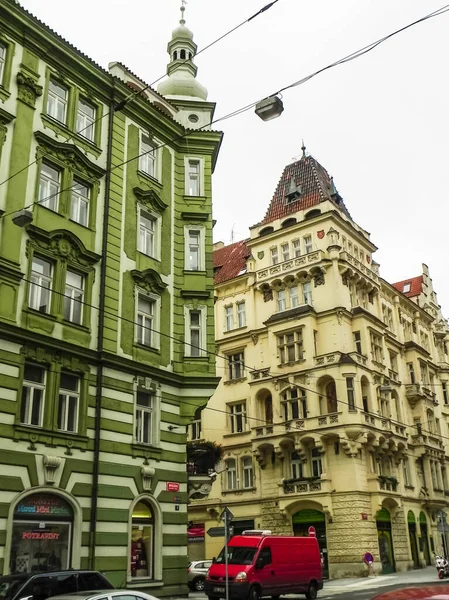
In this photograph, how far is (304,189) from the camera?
46.6 m

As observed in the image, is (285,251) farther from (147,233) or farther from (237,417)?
(147,233)

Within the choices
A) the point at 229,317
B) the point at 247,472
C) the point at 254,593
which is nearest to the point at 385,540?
the point at 247,472

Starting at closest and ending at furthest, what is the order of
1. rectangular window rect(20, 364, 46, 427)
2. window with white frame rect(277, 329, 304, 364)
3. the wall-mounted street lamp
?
the wall-mounted street lamp < rectangular window rect(20, 364, 46, 427) < window with white frame rect(277, 329, 304, 364)

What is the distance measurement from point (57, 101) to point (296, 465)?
26.9 metres

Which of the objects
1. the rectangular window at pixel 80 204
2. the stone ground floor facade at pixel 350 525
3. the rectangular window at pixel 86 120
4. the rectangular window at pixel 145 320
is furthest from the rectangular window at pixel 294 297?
the rectangular window at pixel 80 204

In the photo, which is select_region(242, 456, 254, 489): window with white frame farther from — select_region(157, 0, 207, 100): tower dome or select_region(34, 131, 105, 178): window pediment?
select_region(34, 131, 105, 178): window pediment

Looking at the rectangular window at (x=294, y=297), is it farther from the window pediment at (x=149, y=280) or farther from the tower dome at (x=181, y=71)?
the window pediment at (x=149, y=280)

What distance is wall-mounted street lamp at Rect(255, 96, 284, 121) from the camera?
12734 millimetres

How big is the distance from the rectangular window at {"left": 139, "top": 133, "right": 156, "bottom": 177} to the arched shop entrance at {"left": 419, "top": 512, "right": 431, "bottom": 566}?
31.7 meters

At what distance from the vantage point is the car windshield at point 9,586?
1199cm

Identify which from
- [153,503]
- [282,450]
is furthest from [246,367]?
[153,503]

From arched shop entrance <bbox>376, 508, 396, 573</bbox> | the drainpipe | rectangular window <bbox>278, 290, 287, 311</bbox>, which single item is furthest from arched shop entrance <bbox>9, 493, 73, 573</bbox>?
rectangular window <bbox>278, 290, 287, 311</bbox>

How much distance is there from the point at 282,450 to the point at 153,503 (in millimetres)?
20066

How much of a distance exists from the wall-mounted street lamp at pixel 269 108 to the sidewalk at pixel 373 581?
70.3 ft
